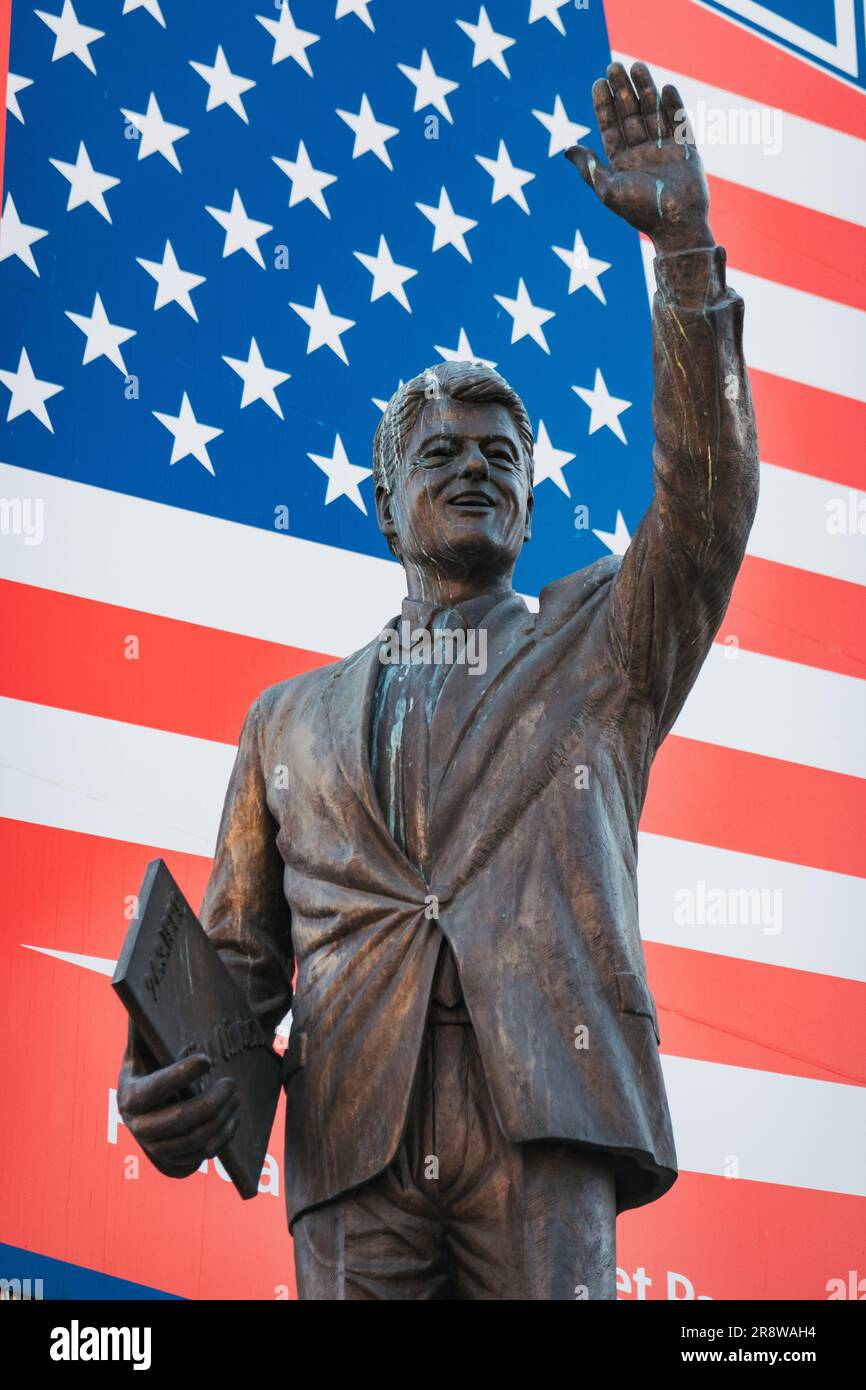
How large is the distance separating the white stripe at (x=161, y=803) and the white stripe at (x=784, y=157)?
110 inches

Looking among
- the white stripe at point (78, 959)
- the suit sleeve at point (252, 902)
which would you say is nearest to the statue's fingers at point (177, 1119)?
the suit sleeve at point (252, 902)

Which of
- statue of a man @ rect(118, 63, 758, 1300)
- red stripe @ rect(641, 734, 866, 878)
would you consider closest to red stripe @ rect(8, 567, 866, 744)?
red stripe @ rect(641, 734, 866, 878)

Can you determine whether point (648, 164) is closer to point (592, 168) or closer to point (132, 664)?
point (592, 168)

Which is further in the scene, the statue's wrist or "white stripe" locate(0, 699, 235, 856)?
"white stripe" locate(0, 699, 235, 856)

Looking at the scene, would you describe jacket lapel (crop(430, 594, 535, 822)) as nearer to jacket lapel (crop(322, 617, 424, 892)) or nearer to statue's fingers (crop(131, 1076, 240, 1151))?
jacket lapel (crop(322, 617, 424, 892))

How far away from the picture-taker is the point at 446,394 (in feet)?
14.6

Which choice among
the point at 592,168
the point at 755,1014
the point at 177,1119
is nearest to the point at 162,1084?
the point at 177,1119

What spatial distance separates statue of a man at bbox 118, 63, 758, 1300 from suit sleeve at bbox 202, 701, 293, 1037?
0.4 inches

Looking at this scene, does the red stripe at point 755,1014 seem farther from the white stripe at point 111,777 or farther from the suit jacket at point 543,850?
the suit jacket at point 543,850

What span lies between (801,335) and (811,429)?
433 mm

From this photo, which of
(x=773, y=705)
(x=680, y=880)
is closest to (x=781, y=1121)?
(x=680, y=880)

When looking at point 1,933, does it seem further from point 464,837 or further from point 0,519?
point 464,837

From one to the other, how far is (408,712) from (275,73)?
5.14m

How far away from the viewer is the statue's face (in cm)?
439
